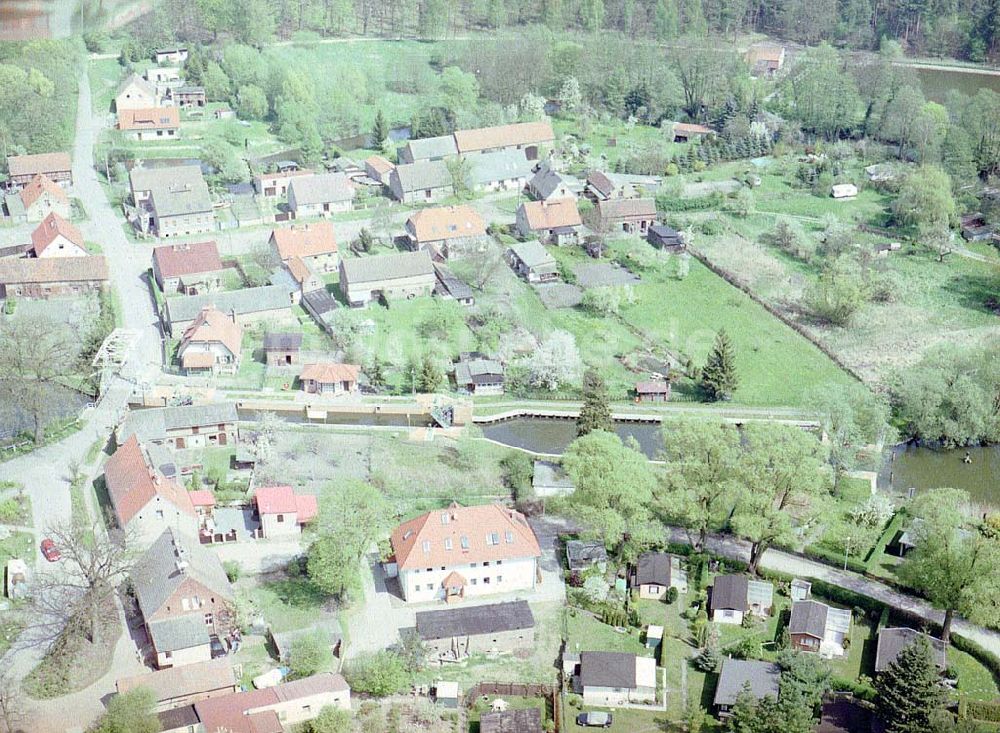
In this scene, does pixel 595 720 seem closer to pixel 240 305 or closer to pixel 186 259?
pixel 240 305

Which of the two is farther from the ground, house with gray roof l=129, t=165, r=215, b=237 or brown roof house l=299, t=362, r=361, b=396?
house with gray roof l=129, t=165, r=215, b=237

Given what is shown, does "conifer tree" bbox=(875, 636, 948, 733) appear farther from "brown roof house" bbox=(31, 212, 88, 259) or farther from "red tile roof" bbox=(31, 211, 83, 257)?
"red tile roof" bbox=(31, 211, 83, 257)

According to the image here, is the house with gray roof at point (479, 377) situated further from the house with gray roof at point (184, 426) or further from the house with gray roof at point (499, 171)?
the house with gray roof at point (499, 171)

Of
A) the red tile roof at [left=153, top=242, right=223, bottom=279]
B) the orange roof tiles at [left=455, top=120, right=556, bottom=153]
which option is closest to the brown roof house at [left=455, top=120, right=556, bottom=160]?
the orange roof tiles at [left=455, top=120, right=556, bottom=153]

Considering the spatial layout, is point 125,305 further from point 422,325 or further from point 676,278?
point 676,278

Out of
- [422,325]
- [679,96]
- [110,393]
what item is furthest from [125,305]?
[679,96]

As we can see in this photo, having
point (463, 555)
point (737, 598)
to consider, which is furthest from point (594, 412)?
point (737, 598)
